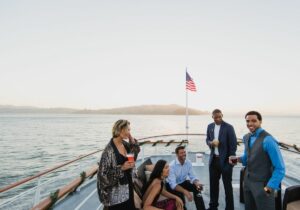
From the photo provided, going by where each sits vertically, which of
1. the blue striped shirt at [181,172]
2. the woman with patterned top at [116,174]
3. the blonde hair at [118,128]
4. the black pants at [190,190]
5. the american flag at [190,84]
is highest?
the american flag at [190,84]

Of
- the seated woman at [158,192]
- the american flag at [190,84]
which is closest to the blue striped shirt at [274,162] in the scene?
the seated woman at [158,192]

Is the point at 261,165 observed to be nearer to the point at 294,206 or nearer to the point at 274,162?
the point at 274,162

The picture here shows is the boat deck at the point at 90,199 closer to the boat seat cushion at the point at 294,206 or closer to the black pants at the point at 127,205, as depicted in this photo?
the boat seat cushion at the point at 294,206

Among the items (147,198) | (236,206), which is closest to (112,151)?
(147,198)

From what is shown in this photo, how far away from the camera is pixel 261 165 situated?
2811mm

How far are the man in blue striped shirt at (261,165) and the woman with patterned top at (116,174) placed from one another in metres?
1.43

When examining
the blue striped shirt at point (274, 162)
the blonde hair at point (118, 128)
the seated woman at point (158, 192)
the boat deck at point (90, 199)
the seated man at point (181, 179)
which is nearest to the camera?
the blue striped shirt at point (274, 162)

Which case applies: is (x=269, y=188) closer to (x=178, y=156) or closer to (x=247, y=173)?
(x=247, y=173)

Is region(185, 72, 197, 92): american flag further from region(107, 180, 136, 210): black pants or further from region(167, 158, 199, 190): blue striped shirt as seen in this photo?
region(107, 180, 136, 210): black pants

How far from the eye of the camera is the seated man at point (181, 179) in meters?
4.05

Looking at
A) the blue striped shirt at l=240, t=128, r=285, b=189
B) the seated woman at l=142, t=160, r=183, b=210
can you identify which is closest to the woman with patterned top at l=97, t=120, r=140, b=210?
the seated woman at l=142, t=160, r=183, b=210

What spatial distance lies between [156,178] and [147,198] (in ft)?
0.95

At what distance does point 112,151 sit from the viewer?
8.79 ft

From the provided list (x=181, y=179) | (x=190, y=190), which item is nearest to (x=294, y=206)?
(x=190, y=190)
